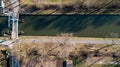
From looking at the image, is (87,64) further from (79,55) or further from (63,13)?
(63,13)

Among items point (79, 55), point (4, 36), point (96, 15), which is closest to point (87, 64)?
point (79, 55)

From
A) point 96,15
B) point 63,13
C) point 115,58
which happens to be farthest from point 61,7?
point 115,58

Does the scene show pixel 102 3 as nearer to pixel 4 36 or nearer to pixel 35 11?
pixel 35 11

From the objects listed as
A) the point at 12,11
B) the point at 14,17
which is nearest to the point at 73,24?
the point at 14,17

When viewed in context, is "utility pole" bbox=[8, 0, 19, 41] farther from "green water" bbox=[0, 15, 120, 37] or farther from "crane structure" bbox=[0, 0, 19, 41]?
"green water" bbox=[0, 15, 120, 37]

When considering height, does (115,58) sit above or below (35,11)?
below
